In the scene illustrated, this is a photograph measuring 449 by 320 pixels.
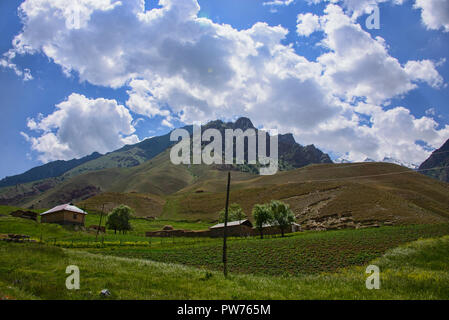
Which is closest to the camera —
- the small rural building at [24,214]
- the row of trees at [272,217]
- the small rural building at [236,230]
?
the row of trees at [272,217]

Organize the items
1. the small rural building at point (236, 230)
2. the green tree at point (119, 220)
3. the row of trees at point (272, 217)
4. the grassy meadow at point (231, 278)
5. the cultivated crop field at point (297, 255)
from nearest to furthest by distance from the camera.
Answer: the grassy meadow at point (231, 278), the cultivated crop field at point (297, 255), the row of trees at point (272, 217), the small rural building at point (236, 230), the green tree at point (119, 220)

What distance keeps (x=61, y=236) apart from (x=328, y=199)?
3559 inches

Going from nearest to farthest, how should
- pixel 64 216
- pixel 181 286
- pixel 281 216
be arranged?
pixel 181 286, pixel 281 216, pixel 64 216

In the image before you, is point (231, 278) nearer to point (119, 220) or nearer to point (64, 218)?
point (64, 218)

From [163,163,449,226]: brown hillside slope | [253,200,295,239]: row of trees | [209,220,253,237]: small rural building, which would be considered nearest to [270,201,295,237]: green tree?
[253,200,295,239]: row of trees

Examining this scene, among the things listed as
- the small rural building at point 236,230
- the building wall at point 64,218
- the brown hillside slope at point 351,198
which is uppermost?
the brown hillside slope at point 351,198

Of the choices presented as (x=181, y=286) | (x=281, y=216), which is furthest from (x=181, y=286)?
(x=281, y=216)

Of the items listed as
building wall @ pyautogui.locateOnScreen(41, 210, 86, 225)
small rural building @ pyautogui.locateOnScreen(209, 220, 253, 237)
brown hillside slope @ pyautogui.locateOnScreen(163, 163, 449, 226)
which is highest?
brown hillside slope @ pyautogui.locateOnScreen(163, 163, 449, 226)

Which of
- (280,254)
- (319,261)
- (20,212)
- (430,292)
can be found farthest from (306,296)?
(20,212)

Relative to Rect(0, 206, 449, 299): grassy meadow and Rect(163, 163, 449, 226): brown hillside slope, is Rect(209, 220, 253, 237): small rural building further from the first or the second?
Rect(0, 206, 449, 299): grassy meadow

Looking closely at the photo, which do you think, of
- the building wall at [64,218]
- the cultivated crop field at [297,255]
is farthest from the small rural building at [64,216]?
the cultivated crop field at [297,255]

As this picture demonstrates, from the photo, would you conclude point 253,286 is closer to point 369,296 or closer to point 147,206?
point 369,296

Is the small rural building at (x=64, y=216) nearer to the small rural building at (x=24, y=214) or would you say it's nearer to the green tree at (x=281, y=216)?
the small rural building at (x=24, y=214)
